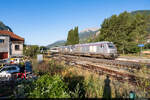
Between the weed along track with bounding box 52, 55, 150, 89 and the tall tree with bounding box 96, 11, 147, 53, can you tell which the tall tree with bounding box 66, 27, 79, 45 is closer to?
the tall tree with bounding box 96, 11, 147, 53

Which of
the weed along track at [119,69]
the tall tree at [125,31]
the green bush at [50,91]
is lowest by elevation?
the weed along track at [119,69]

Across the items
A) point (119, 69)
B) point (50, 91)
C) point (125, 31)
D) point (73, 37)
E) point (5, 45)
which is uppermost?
point (73, 37)

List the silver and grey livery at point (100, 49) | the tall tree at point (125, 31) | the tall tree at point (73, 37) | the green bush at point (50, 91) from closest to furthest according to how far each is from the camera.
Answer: the green bush at point (50, 91)
the silver and grey livery at point (100, 49)
the tall tree at point (125, 31)
the tall tree at point (73, 37)

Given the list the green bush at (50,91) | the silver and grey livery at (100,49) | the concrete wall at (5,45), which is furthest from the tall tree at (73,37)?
the green bush at (50,91)

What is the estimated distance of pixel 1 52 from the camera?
17.7 metres

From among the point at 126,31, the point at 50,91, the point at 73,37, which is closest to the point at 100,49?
the point at 50,91

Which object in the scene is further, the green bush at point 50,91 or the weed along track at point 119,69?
the weed along track at point 119,69

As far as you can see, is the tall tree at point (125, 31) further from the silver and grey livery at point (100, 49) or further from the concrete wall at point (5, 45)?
the concrete wall at point (5, 45)

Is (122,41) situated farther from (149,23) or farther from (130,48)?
(149,23)

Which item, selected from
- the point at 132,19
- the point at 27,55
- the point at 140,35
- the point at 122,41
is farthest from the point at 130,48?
the point at 27,55

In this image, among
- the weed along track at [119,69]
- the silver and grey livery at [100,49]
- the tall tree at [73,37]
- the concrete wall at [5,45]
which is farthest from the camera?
the tall tree at [73,37]

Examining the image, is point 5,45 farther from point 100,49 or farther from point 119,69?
point 119,69

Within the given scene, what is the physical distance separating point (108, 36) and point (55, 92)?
1218 inches

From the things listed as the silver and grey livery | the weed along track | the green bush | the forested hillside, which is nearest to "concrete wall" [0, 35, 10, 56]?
the silver and grey livery
